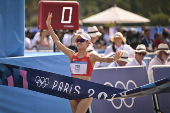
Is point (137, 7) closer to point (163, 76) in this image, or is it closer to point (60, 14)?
point (60, 14)

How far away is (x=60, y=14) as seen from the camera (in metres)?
8.12

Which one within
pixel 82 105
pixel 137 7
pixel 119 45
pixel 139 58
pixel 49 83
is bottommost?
pixel 82 105

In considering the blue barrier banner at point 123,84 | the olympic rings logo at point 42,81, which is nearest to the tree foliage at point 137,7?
the blue barrier banner at point 123,84

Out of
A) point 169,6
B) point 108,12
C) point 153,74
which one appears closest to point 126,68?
point 153,74

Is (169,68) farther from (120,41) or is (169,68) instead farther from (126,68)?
(120,41)

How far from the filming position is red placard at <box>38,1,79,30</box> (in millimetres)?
7965

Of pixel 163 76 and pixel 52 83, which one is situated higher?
pixel 52 83

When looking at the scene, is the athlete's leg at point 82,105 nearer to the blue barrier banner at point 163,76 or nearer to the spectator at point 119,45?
the blue barrier banner at point 163,76

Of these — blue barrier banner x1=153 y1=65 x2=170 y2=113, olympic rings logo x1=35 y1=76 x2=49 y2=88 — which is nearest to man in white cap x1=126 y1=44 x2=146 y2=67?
blue barrier banner x1=153 y1=65 x2=170 y2=113

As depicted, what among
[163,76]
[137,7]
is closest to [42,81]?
[163,76]

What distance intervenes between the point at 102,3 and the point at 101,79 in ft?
211

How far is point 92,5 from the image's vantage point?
70.7 metres

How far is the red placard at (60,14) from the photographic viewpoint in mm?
7965

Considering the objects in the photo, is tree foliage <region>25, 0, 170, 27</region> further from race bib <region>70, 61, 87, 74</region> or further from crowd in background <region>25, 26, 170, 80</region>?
race bib <region>70, 61, 87, 74</region>
